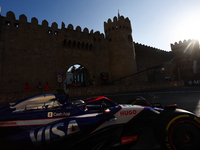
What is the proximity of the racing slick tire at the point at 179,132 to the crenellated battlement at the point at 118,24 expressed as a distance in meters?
20.6

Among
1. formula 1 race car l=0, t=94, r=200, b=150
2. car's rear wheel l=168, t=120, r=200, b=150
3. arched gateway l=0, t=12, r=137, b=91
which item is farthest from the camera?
arched gateway l=0, t=12, r=137, b=91

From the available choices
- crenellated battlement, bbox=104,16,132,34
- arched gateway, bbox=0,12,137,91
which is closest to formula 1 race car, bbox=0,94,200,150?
arched gateway, bbox=0,12,137,91

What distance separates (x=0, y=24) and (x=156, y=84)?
64.0ft

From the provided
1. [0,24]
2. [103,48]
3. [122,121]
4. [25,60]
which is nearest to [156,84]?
[103,48]

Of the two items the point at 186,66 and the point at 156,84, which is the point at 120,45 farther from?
the point at 186,66

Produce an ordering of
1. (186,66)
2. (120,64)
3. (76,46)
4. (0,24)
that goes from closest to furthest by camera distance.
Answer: (0,24) → (76,46) → (120,64) → (186,66)

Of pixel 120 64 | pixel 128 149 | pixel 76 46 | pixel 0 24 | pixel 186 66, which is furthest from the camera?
pixel 186 66

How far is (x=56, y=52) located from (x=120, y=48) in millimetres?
10382

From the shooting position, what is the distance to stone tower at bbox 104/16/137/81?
19.6 meters

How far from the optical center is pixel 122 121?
2.16 metres

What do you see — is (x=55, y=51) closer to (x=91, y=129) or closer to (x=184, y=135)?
(x=91, y=129)

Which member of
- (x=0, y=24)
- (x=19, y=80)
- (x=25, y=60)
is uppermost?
(x=0, y=24)

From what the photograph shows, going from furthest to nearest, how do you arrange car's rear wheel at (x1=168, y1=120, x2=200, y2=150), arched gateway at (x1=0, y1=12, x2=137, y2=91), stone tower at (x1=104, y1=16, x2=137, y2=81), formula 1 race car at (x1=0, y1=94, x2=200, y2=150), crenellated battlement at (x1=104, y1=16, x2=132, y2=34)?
crenellated battlement at (x1=104, y1=16, x2=132, y2=34) → stone tower at (x1=104, y1=16, x2=137, y2=81) → arched gateway at (x1=0, y1=12, x2=137, y2=91) → car's rear wheel at (x1=168, y1=120, x2=200, y2=150) → formula 1 race car at (x1=0, y1=94, x2=200, y2=150)

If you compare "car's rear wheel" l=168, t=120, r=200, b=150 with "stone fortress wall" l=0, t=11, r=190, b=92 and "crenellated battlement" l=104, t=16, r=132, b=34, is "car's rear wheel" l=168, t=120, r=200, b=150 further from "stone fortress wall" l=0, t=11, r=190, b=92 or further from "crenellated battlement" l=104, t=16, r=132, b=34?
"crenellated battlement" l=104, t=16, r=132, b=34
